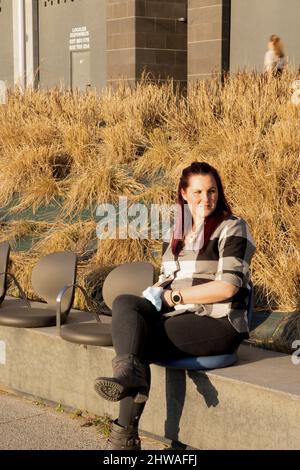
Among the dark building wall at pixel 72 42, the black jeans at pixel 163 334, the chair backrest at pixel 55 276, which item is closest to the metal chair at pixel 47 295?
the chair backrest at pixel 55 276

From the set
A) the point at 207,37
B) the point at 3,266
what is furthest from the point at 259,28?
the point at 3,266

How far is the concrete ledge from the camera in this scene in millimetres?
4656

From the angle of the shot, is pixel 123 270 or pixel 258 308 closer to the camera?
pixel 123 270

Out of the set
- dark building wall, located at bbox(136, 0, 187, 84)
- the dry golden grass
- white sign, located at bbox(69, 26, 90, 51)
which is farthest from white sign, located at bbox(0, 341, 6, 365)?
white sign, located at bbox(69, 26, 90, 51)

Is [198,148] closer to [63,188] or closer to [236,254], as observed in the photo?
[63,188]

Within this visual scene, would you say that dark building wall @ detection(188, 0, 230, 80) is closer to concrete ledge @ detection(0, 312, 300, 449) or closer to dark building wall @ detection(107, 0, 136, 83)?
dark building wall @ detection(107, 0, 136, 83)

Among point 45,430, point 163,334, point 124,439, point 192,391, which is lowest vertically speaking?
point 45,430

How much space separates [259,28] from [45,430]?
12.9m

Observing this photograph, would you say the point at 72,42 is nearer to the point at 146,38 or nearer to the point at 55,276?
the point at 146,38

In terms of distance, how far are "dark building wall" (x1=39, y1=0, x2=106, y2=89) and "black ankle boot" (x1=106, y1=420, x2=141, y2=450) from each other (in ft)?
51.6

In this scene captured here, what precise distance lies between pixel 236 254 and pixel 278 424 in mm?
950

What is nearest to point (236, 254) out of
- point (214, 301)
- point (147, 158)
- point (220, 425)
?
point (214, 301)

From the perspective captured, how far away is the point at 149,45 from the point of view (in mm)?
19344

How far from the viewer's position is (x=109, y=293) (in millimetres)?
6012
